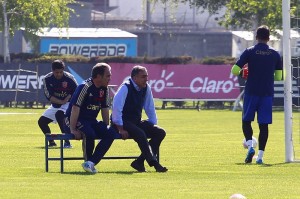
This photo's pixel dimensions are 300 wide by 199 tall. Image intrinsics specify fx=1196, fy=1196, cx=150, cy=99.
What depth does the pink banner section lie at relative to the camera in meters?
44.9

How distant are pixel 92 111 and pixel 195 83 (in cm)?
2834

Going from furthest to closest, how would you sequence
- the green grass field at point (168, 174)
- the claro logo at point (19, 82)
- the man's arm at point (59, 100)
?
1. the claro logo at point (19, 82)
2. the man's arm at point (59, 100)
3. the green grass field at point (168, 174)

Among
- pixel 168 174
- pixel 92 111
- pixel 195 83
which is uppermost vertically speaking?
pixel 92 111

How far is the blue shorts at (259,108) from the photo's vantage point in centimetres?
1822

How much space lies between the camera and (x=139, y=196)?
13.0 meters

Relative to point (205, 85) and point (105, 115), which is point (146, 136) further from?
point (205, 85)

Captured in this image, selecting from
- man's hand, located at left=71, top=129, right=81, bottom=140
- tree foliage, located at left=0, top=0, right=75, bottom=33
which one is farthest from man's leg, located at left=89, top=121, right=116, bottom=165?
tree foliage, located at left=0, top=0, right=75, bottom=33

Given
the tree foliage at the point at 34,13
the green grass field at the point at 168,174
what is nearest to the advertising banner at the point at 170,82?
the tree foliage at the point at 34,13

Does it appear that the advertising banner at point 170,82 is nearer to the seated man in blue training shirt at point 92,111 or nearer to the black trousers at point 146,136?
the black trousers at point 146,136

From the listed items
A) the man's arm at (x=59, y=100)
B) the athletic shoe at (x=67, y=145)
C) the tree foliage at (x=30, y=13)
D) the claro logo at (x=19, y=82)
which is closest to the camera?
the athletic shoe at (x=67, y=145)

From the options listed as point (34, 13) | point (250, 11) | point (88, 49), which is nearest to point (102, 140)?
point (34, 13)

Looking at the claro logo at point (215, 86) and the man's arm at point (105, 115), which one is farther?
the claro logo at point (215, 86)

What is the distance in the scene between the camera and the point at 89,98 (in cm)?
1672

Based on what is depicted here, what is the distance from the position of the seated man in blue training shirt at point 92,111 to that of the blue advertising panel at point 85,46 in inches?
1915
